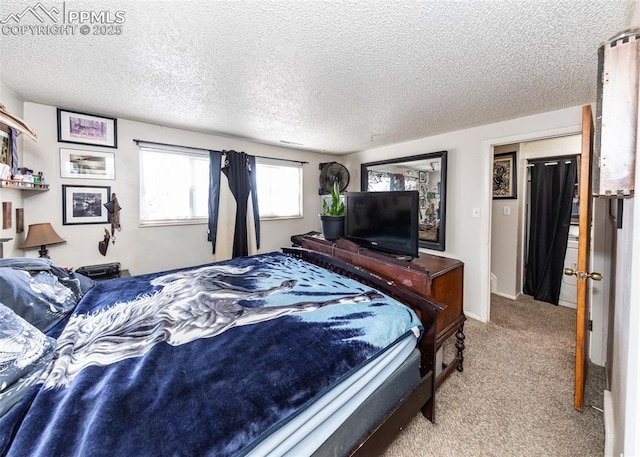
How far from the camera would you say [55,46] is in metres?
1.45

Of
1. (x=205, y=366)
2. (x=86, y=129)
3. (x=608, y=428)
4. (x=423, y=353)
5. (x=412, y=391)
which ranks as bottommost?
(x=608, y=428)

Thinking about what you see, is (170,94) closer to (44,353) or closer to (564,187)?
(44,353)

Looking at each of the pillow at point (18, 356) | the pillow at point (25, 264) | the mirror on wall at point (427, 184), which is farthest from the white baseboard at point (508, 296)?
the pillow at point (25, 264)

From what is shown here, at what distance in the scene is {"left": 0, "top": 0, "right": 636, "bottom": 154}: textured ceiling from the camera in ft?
3.92

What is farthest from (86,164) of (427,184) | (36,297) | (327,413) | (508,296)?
(508,296)

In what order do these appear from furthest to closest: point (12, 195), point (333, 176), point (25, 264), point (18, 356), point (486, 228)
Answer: point (333, 176) < point (486, 228) < point (12, 195) < point (25, 264) < point (18, 356)

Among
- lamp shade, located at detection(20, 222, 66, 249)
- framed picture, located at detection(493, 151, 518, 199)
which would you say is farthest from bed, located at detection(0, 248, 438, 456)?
framed picture, located at detection(493, 151, 518, 199)

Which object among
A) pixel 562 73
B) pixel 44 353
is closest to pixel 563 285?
pixel 562 73

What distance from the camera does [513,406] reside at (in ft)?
5.35

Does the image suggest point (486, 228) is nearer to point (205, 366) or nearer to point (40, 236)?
point (205, 366)

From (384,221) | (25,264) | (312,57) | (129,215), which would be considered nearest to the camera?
(25,264)

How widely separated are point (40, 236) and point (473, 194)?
438cm

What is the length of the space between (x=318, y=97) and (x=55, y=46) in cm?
169

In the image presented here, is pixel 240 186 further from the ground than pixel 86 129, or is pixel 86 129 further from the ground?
pixel 86 129
